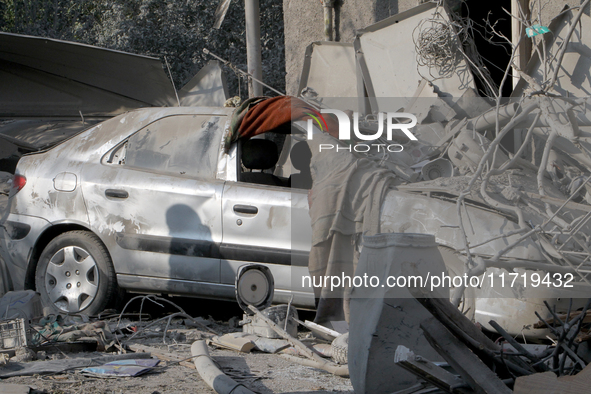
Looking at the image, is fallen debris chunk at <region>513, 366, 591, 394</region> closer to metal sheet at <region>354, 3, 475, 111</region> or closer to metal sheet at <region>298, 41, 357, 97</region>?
metal sheet at <region>354, 3, 475, 111</region>

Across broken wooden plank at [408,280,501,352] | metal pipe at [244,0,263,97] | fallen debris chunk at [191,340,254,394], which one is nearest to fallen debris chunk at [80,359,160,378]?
fallen debris chunk at [191,340,254,394]

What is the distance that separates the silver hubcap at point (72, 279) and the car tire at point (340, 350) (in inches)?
81.1

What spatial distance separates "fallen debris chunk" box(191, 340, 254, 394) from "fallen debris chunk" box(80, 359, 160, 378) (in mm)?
256

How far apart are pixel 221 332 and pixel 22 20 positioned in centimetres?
1262

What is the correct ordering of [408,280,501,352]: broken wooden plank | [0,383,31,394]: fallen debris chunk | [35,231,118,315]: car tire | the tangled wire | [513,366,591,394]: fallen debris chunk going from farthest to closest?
the tangled wire, [35,231,118,315]: car tire, [0,383,31,394]: fallen debris chunk, [408,280,501,352]: broken wooden plank, [513,366,591,394]: fallen debris chunk

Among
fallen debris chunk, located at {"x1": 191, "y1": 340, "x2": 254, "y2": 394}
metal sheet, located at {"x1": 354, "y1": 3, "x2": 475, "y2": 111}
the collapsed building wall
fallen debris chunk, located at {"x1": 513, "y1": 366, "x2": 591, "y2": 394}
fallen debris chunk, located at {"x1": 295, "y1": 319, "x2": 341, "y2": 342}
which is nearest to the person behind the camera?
fallen debris chunk, located at {"x1": 513, "y1": 366, "x2": 591, "y2": 394}

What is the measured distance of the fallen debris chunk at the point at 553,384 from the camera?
6.11ft

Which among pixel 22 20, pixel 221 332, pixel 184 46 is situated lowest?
pixel 221 332

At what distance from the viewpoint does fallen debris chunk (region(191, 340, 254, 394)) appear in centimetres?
274

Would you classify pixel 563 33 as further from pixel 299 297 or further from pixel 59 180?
pixel 59 180

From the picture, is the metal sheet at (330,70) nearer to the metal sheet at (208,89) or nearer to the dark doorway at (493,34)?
the metal sheet at (208,89)

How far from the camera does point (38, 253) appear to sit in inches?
189

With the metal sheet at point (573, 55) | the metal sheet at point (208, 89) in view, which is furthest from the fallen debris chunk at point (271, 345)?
the metal sheet at point (208, 89)

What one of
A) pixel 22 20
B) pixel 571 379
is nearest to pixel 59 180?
pixel 571 379
